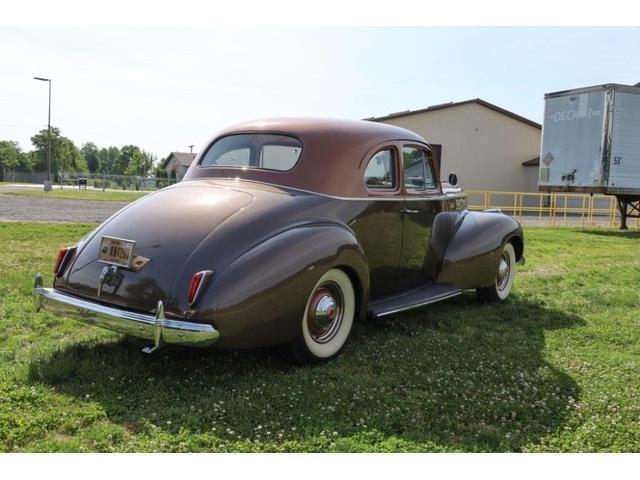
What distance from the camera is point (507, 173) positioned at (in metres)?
31.3

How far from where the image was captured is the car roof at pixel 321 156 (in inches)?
183

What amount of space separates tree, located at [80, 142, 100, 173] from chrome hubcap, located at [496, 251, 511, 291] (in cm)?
15451

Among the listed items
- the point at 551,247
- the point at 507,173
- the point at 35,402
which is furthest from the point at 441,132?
the point at 35,402

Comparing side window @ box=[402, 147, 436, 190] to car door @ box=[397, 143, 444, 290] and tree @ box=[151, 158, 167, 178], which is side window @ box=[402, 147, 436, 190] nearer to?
car door @ box=[397, 143, 444, 290]

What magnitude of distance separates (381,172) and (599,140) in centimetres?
1276

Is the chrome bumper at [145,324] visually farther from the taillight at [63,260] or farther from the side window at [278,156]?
the side window at [278,156]

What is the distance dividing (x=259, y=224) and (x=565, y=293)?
4.98 meters

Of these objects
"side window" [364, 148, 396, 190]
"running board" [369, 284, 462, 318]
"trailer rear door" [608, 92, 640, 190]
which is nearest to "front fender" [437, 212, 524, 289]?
"running board" [369, 284, 462, 318]

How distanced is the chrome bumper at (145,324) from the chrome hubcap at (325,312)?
35.2 inches

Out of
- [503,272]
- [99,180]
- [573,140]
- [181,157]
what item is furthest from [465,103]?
[181,157]

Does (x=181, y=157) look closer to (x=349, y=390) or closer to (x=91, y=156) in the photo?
(x=91, y=156)

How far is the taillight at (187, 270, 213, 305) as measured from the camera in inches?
140

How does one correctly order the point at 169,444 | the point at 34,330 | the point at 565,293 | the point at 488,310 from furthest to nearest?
the point at 565,293 < the point at 488,310 < the point at 34,330 < the point at 169,444

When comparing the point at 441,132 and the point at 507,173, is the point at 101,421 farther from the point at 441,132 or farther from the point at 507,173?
the point at 507,173
